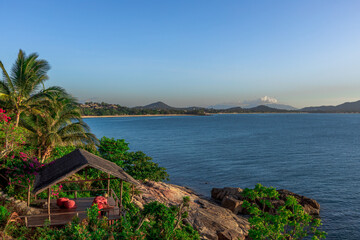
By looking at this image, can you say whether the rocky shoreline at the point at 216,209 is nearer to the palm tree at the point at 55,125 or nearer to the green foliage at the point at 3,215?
the palm tree at the point at 55,125

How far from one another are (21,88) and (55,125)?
3.77 m

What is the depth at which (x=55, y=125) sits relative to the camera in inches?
854

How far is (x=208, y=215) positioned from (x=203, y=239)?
17.5 feet

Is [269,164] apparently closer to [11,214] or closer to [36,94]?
[36,94]

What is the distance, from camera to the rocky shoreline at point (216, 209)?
20.4m

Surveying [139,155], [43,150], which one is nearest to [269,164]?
[139,155]

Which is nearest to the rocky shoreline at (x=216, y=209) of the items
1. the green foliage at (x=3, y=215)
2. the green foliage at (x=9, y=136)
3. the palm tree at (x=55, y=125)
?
the palm tree at (x=55, y=125)

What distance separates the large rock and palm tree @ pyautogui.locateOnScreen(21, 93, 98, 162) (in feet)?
25.0

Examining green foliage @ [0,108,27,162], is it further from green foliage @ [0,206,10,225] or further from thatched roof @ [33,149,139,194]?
green foliage @ [0,206,10,225]

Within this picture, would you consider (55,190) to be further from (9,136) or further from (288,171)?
(288,171)

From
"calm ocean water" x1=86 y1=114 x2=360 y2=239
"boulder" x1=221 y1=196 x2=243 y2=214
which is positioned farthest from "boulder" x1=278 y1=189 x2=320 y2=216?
"boulder" x1=221 y1=196 x2=243 y2=214

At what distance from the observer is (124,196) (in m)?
19.1

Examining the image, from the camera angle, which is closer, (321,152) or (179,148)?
(321,152)

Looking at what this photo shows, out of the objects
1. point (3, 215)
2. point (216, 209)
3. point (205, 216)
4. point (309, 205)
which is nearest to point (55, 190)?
point (3, 215)
